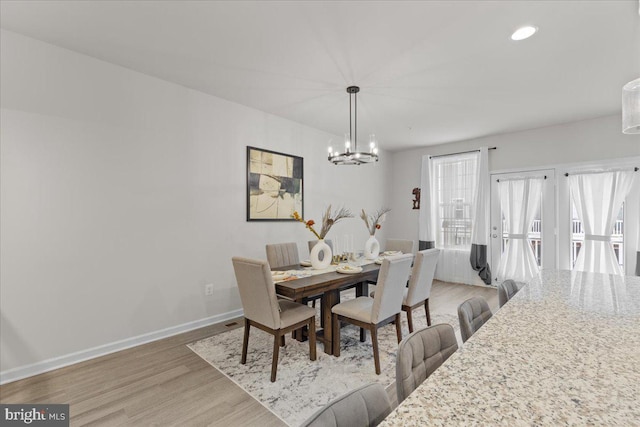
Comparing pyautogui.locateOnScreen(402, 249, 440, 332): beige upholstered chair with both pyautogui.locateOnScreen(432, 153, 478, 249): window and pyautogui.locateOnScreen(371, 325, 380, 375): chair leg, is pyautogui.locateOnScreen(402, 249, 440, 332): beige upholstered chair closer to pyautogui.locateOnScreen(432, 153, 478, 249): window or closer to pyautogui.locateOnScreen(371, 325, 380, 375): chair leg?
pyautogui.locateOnScreen(371, 325, 380, 375): chair leg

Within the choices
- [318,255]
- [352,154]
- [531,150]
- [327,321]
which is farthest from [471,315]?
[531,150]

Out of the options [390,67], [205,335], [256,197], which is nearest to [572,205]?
[390,67]

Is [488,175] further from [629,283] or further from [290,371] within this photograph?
[290,371]

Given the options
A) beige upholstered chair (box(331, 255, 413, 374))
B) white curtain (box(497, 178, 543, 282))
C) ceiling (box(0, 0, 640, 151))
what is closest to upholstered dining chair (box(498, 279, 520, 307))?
beige upholstered chair (box(331, 255, 413, 374))

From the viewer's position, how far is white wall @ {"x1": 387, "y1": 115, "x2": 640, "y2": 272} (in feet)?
13.8

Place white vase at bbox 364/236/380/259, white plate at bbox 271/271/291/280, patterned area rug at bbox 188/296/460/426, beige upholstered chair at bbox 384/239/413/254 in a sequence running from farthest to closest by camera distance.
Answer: beige upholstered chair at bbox 384/239/413/254 → white vase at bbox 364/236/380/259 → white plate at bbox 271/271/291/280 → patterned area rug at bbox 188/296/460/426

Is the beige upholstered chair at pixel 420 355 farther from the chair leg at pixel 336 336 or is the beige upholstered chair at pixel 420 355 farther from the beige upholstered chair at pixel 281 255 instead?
the beige upholstered chair at pixel 281 255

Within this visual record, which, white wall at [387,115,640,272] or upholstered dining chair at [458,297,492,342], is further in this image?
white wall at [387,115,640,272]

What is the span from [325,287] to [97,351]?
2.20m

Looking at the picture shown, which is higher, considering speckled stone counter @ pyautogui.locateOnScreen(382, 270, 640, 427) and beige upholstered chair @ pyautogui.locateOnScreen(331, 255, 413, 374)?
speckled stone counter @ pyautogui.locateOnScreen(382, 270, 640, 427)

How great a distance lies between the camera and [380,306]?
2.47 m

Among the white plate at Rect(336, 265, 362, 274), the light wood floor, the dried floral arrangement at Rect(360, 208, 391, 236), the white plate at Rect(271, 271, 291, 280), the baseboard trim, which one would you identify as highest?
the dried floral arrangement at Rect(360, 208, 391, 236)

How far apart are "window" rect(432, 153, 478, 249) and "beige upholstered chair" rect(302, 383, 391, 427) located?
17.6 feet

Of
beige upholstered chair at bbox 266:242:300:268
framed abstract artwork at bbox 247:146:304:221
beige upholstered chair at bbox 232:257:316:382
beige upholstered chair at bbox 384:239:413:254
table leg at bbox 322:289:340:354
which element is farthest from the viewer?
beige upholstered chair at bbox 384:239:413:254
